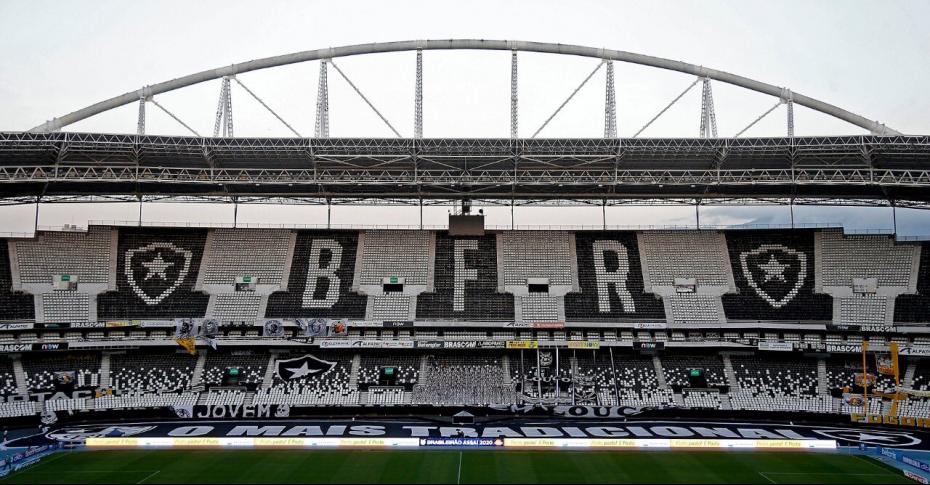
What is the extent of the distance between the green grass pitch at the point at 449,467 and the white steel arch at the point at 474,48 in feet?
68.1

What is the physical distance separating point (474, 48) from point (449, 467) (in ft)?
88.2

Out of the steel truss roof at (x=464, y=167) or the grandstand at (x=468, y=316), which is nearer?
the steel truss roof at (x=464, y=167)

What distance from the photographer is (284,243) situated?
170ft

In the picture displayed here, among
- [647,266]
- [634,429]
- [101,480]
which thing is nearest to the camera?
[101,480]

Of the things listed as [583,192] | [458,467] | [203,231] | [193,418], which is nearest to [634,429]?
Result: [458,467]

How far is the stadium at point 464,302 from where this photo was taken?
38.3 metres

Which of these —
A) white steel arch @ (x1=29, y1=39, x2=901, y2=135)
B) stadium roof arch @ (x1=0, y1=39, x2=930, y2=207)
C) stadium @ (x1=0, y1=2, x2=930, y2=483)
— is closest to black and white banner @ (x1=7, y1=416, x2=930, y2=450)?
stadium @ (x1=0, y1=2, x2=930, y2=483)

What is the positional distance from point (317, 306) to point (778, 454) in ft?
98.2

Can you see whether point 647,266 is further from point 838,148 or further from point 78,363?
point 78,363

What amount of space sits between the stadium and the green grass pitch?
518 mm

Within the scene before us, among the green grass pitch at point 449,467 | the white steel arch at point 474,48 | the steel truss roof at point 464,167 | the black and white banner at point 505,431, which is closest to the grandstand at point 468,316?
the black and white banner at point 505,431

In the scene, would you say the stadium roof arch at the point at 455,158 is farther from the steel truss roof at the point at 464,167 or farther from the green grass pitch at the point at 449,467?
the green grass pitch at the point at 449,467

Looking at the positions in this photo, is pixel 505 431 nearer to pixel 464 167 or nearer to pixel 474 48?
pixel 464 167

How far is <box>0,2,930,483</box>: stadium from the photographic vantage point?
38.3 m
